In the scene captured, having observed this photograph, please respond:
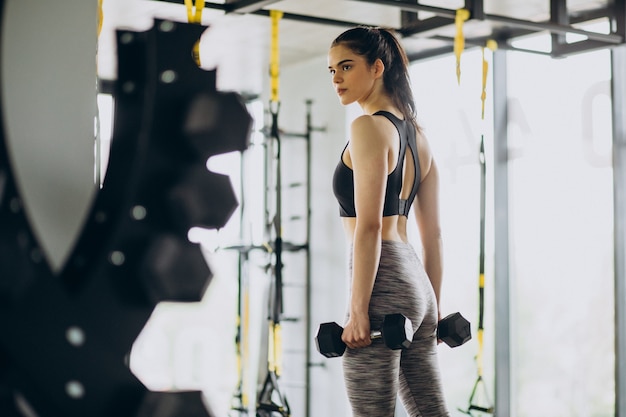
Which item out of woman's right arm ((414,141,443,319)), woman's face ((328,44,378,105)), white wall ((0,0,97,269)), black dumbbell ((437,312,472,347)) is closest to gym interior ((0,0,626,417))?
white wall ((0,0,97,269))

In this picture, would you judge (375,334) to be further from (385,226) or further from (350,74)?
(350,74)

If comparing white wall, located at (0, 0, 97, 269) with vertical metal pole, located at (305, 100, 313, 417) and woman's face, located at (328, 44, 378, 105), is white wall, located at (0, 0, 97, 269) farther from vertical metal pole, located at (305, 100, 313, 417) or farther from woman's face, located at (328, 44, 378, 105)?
vertical metal pole, located at (305, 100, 313, 417)

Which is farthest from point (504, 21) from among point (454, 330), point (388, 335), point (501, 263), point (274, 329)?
point (501, 263)

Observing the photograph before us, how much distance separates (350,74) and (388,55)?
13 centimetres

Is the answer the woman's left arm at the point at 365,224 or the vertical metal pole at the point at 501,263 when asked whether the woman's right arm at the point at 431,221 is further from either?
the vertical metal pole at the point at 501,263

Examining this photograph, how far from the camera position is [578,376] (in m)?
5.23

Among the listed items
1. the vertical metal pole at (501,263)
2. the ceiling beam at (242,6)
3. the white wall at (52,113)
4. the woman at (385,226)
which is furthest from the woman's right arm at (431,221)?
the vertical metal pole at (501,263)

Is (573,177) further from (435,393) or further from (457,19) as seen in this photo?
(435,393)

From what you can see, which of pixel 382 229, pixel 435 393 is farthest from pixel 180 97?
pixel 435 393

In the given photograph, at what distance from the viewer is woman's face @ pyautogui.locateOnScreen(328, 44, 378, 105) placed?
7.90 ft

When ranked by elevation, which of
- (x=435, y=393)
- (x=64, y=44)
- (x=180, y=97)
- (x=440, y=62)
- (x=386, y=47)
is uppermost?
(x=440, y=62)

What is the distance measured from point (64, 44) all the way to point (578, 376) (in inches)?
167

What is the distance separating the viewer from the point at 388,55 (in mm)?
2447

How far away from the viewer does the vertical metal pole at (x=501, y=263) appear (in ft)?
18.3
